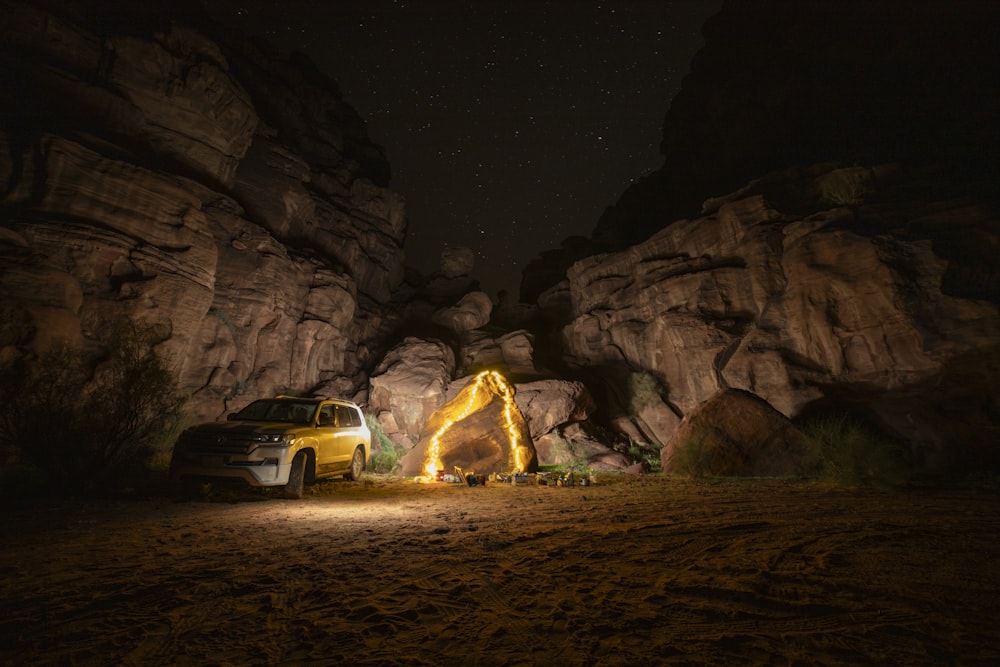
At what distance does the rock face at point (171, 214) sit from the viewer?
1191 centimetres

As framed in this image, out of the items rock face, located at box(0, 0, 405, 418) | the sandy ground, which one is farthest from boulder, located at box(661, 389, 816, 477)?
rock face, located at box(0, 0, 405, 418)

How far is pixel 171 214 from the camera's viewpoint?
1461cm

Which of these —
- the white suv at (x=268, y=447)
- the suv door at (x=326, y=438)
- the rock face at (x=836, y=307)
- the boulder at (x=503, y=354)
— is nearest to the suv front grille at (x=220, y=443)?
the white suv at (x=268, y=447)

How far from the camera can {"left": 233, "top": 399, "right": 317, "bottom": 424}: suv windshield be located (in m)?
9.55

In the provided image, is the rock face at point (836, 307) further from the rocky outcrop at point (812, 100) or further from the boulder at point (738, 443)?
the rocky outcrop at point (812, 100)

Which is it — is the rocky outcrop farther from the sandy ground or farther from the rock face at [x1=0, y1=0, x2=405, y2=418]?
the rock face at [x1=0, y1=0, x2=405, y2=418]

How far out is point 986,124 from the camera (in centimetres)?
2394

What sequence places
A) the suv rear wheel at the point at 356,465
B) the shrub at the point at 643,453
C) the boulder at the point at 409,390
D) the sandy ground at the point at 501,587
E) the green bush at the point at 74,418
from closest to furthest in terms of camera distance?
1. the sandy ground at the point at 501,587
2. the green bush at the point at 74,418
3. the suv rear wheel at the point at 356,465
4. the shrub at the point at 643,453
5. the boulder at the point at 409,390

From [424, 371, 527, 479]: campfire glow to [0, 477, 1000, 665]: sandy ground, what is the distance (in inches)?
259

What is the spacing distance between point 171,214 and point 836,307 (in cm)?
2367

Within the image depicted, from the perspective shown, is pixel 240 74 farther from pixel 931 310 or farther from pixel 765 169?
pixel 765 169

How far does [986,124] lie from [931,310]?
917 inches

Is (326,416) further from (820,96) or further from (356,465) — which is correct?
(820,96)

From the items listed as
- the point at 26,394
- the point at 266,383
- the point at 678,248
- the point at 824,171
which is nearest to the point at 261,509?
the point at 26,394
